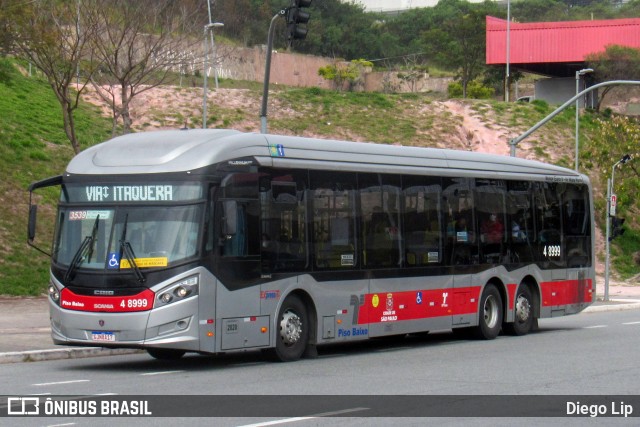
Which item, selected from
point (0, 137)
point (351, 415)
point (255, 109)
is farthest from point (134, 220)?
point (255, 109)

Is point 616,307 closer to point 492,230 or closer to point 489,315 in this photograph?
point 489,315

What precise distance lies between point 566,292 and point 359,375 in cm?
1006

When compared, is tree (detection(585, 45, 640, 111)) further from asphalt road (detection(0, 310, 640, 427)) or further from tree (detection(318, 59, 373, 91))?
asphalt road (detection(0, 310, 640, 427))

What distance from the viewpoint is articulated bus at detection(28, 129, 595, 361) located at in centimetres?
1446

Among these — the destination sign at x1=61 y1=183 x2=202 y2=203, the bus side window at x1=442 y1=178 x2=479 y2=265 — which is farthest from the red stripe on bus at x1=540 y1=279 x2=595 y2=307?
the destination sign at x1=61 y1=183 x2=202 y2=203

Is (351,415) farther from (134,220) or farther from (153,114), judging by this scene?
(153,114)

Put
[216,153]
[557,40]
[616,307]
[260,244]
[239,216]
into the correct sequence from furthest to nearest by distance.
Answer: [557,40], [616,307], [260,244], [239,216], [216,153]

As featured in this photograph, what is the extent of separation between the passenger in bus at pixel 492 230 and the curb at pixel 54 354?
22.8ft

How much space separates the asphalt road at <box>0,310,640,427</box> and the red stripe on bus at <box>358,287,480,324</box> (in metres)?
0.63

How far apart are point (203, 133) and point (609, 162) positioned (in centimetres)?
4199

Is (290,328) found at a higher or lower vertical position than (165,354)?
higher

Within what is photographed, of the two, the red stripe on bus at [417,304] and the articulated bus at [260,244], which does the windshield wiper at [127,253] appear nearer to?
the articulated bus at [260,244]

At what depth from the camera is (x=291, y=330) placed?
15953 millimetres

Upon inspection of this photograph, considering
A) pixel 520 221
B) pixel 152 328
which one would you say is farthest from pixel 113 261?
pixel 520 221
